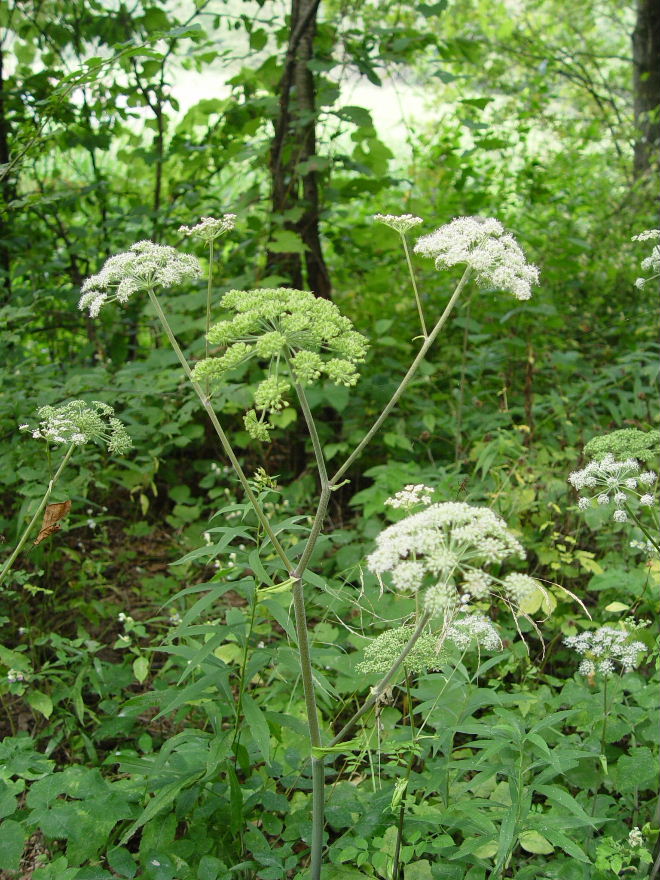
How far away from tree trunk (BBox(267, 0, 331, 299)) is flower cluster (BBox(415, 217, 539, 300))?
2698 mm

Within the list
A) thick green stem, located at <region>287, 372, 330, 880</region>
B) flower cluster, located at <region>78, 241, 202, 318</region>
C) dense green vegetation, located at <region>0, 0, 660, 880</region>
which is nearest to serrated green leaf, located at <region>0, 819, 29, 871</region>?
dense green vegetation, located at <region>0, 0, 660, 880</region>

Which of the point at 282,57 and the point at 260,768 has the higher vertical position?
the point at 282,57

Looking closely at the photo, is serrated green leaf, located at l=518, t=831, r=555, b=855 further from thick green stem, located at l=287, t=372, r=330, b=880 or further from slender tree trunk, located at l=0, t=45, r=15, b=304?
slender tree trunk, located at l=0, t=45, r=15, b=304

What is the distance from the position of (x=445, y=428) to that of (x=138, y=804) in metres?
3.07

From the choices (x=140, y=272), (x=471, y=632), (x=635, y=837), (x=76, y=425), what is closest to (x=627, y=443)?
(x=471, y=632)

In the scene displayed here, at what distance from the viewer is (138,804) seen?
2.20 m

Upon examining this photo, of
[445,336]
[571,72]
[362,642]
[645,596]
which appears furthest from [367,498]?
[571,72]

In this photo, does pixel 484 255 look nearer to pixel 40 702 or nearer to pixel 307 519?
pixel 40 702

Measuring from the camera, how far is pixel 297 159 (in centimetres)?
481

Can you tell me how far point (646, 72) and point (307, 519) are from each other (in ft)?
22.3

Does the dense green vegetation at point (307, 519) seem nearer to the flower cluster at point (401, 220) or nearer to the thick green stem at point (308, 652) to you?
the thick green stem at point (308, 652)

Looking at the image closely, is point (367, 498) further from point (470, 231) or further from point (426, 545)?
point (426, 545)

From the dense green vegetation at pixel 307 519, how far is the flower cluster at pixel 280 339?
10 millimetres

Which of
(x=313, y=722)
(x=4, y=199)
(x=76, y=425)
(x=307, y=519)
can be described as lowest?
(x=307, y=519)
